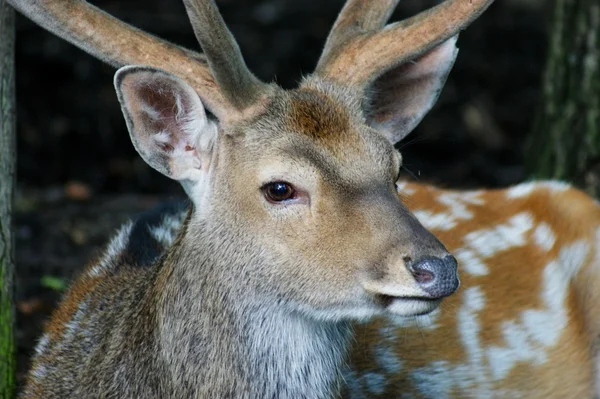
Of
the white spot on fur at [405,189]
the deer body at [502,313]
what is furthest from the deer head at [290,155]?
the white spot on fur at [405,189]

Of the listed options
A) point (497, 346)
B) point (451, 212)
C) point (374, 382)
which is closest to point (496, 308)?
point (497, 346)

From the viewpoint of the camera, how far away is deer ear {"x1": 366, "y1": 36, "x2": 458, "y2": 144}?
4.28 meters

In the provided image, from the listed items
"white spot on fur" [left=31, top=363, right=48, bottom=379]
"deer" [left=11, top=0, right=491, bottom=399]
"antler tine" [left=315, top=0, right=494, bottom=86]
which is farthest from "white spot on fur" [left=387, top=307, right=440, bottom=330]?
"white spot on fur" [left=31, top=363, right=48, bottom=379]

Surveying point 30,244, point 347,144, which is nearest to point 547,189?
point 347,144

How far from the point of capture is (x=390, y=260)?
341 centimetres

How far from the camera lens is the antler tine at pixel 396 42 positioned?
3.99m

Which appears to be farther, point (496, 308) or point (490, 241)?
point (490, 241)

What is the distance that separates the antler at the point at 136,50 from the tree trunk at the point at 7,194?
665mm

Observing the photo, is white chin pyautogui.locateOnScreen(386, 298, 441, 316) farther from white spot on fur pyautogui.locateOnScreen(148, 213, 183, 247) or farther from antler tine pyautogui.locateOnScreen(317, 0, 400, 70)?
white spot on fur pyautogui.locateOnScreen(148, 213, 183, 247)

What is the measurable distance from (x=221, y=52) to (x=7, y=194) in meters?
1.34

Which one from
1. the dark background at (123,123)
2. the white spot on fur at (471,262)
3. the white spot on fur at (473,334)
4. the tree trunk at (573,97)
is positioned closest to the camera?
the white spot on fur at (473,334)

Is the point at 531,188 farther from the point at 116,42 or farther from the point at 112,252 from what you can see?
the point at 116,42

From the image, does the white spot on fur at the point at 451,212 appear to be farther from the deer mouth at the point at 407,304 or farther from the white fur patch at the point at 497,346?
the deer mouth at the point at 407,304

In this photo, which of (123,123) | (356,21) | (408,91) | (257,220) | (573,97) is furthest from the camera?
(123,123)
